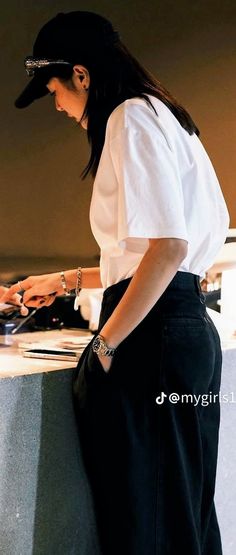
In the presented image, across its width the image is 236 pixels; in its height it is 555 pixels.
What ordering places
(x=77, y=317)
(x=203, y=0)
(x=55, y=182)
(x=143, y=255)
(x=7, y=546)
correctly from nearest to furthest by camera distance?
1. (x=143, y=255)
2. (x=7, y=546)
3. (x=77, y=317)
4. (x=55, y=182)
5. (x=203, y=0)

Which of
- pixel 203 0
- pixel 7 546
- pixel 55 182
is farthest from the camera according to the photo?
pixel 203 0

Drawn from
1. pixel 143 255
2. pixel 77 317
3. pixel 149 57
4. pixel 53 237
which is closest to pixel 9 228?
pixel 53 237

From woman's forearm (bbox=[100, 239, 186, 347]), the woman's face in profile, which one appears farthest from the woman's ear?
woman's forearm (bbox=[100, 239, 186, 347])

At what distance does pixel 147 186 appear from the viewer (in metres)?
1.31

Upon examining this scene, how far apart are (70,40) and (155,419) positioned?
0.69 metres

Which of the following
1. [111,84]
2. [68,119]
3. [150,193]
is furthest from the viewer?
[68,119]

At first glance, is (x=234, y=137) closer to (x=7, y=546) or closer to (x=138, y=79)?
(x=138, y=79)

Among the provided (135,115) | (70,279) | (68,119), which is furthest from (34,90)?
(68,119)

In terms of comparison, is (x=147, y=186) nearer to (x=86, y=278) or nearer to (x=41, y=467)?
(x=86, y=278)

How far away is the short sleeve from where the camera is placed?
1.30 m

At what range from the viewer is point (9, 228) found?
2.41 m

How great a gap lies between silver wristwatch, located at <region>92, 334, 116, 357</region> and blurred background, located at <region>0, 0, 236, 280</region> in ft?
3.45

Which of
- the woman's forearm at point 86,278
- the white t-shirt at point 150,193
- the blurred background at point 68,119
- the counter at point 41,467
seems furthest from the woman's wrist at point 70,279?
the blurred background at point 68,119

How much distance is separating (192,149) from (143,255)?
0.21 metres
